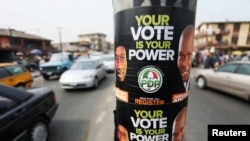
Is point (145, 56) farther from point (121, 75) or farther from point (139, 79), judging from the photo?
point (121, 75)

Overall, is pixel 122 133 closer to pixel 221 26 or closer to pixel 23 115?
pixel 23 115

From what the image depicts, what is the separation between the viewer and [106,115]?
5.08 m

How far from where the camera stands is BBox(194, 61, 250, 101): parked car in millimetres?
6004

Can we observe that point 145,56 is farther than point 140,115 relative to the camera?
No

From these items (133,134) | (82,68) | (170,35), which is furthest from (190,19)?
(82,68)

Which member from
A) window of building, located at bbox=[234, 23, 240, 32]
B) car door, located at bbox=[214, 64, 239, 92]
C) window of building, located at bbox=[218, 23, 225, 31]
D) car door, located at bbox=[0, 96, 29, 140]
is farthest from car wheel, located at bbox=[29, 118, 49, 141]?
window of building, located at bbox=[234, 23, 240, 32]

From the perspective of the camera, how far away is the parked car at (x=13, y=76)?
283 inches

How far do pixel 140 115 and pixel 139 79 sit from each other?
0.41 metres

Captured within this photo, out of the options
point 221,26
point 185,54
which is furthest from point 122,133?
point 221,26

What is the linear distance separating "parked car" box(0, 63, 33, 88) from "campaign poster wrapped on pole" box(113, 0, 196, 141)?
691cm

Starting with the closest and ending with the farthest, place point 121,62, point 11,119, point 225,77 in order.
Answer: point 121,62
point 11,119
point 225,77

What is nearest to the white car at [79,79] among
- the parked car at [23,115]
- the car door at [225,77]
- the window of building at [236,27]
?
the parked car at [23,115]

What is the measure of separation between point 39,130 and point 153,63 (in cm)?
302

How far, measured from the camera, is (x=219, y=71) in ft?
24.5
